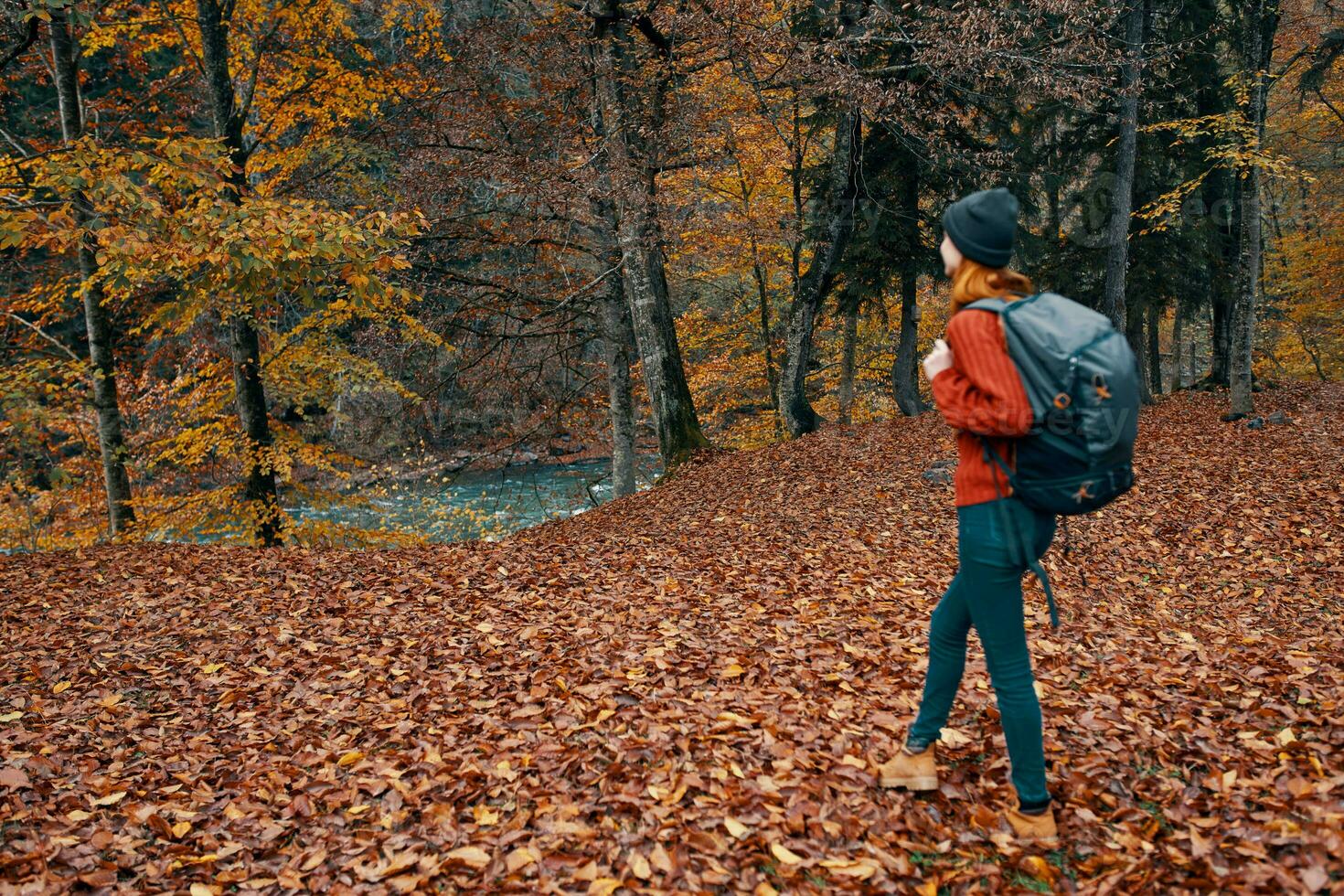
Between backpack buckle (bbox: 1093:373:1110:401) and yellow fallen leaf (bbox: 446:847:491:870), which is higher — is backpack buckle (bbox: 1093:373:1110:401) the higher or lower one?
the higher one

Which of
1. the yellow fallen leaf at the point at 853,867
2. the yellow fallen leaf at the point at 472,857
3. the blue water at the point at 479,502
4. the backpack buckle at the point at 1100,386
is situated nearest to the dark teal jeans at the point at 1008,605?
the backpack buckle at the point at 1100,386

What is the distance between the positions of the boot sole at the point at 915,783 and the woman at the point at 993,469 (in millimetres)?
318

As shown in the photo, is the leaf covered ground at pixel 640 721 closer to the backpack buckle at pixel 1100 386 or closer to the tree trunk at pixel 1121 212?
the backpack buckle at pixel 1100 386

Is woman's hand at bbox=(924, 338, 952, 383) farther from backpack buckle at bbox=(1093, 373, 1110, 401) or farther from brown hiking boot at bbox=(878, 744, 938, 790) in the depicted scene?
brown hiking boot at bbox=(878, 744, 938, 790)

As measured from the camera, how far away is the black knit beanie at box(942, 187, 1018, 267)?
102 inches

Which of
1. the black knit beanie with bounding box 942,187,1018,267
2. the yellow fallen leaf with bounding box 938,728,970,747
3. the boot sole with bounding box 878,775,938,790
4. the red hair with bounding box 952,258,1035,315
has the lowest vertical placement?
the yellow fallen leaf with bounding box 938,728,970,747

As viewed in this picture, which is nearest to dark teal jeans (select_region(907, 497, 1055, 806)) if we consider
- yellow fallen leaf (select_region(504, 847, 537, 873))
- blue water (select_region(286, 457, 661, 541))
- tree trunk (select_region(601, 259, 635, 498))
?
yellow fallen leaf (select_region(504, 847, 537, 873))

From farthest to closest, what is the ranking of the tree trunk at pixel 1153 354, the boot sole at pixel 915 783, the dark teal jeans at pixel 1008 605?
1. the tree trunk at pixel 1153 354
2. the boot sole at pixel 915 783
3. the dark teal jeans at pixel 1008 605

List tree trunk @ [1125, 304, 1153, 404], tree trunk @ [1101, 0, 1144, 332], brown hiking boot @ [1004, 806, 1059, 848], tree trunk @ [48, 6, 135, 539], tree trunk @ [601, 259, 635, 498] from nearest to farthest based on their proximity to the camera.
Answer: brown hiking boot @ [1004, 806, 1059, 848] < tree trunk @ [48, 6, 135, 539] < tree trunk @ [601, 259, 635, 498] < tree trunk @ [1101, 0, 1144, 332] < tree trunk @ [1125, 304, 1153, 404]

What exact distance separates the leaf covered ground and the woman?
43cm

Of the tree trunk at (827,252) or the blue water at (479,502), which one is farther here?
the blue water at (479,502)

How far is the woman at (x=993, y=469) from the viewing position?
98.9 inches

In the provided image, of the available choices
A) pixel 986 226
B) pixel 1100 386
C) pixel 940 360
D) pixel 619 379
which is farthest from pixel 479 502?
pixel 1100 386

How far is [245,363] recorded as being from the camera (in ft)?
33.6
